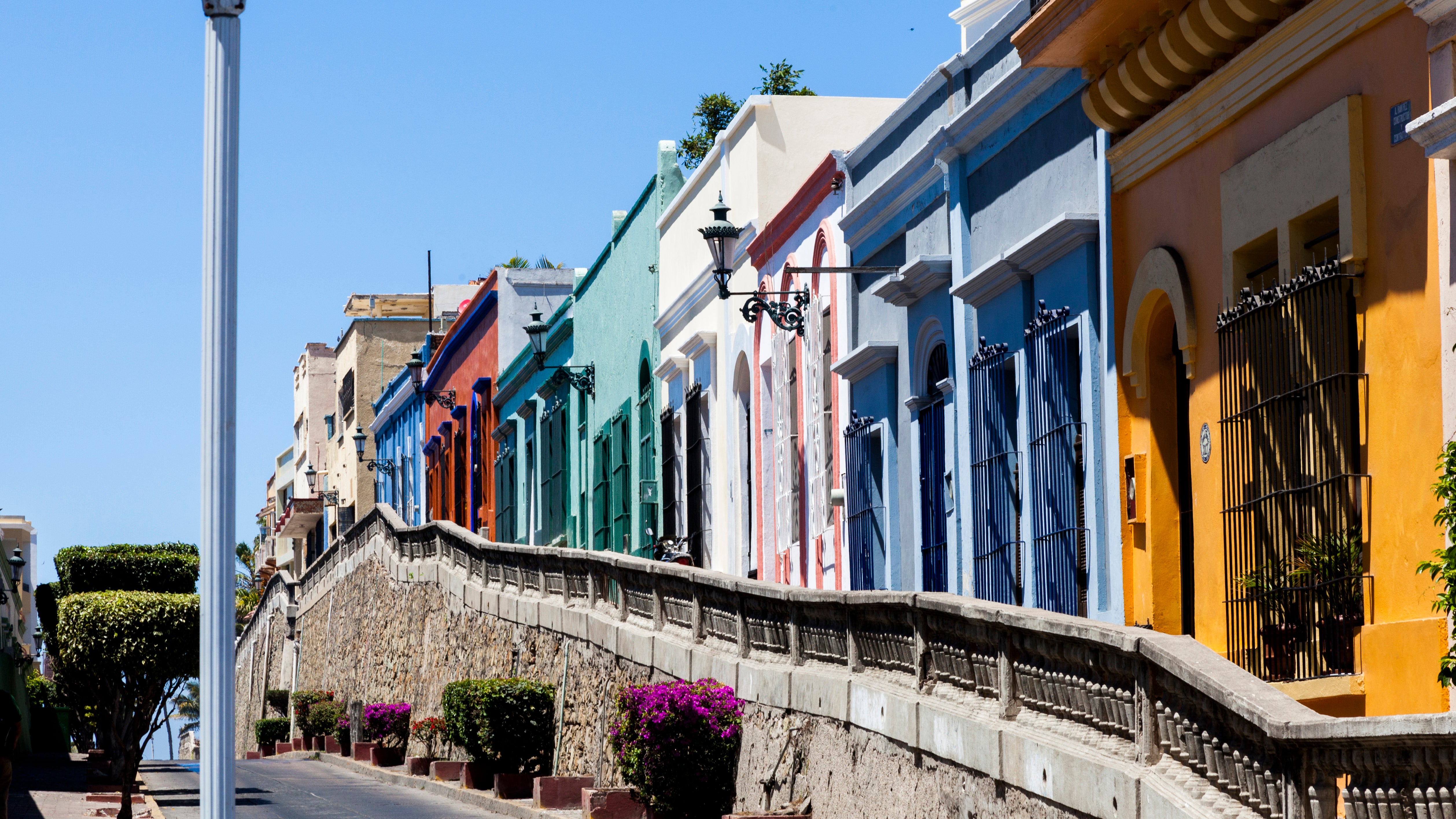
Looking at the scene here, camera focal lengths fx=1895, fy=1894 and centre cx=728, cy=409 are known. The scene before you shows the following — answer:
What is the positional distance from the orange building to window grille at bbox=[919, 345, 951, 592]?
3.54 meters

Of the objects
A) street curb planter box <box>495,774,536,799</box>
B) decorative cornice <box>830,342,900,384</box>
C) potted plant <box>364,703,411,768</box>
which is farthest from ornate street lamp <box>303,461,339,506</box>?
decorative cornice <box>830,342,900,384</box>

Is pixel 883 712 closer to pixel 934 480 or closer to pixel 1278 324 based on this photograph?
pixel 1278 324

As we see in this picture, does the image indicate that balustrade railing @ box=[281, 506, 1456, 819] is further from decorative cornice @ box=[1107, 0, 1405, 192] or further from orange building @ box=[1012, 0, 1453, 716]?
decorative cornice @ box=[1107, 0, 1405, 192]

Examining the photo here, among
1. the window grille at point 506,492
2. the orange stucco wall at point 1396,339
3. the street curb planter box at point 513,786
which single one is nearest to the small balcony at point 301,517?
the window grille at point 506,492

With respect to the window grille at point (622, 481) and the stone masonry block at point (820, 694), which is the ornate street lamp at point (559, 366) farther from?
the stone masonry block at point (820, 694)

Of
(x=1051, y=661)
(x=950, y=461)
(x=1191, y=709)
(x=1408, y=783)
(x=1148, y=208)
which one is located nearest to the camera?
(x=1408, y=783)

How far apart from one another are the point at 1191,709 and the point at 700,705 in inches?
292

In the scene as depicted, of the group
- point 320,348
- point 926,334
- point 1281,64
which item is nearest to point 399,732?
point 926,334

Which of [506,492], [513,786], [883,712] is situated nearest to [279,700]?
[506,492]

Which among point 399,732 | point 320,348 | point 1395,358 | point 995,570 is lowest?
point 399,732

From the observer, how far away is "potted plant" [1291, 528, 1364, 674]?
32.6 feet

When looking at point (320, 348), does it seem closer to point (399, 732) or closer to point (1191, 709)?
point (399, 732)

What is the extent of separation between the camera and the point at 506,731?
20094 mm

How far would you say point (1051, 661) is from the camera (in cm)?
951
